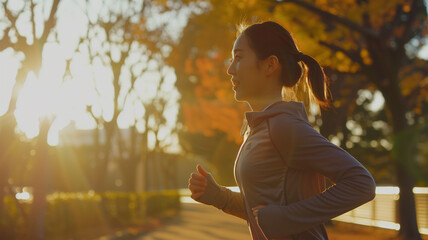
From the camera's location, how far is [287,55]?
2.26 metres

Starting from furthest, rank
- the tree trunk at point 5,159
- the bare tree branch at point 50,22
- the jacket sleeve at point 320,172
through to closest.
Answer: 1. the tree trunk at point 5,159
2. the bare tree branch at point 50,22
3. the jacket sleeve at point 320,172

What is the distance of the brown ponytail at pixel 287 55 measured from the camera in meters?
2.24

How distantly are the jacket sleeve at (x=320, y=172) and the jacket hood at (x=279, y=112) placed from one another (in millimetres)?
86

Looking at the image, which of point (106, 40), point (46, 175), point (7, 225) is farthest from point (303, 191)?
point (106, 40)

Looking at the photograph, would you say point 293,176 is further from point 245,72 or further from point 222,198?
point 222,198

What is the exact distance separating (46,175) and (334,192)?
36.8ft

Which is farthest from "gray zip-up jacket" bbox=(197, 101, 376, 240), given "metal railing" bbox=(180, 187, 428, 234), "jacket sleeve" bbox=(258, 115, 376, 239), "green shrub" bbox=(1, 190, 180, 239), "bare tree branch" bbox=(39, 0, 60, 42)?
"metal railing" bbox=(180, 187, 428, 234)

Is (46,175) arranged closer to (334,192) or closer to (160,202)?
(334,192)

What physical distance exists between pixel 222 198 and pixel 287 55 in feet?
2.45

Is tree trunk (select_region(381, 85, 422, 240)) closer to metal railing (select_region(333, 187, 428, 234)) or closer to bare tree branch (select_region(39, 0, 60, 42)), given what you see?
metal railing (select_region(333, 187, 428, 234))

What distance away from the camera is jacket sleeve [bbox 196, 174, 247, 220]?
255cm

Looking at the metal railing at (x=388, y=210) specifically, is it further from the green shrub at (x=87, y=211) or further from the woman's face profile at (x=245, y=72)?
the woman's face profile at (x=245, y=72)

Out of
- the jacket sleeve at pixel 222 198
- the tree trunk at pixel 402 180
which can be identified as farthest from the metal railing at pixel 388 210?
the jacket sleeve at pixel 222 198

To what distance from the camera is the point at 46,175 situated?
12.3 meters
